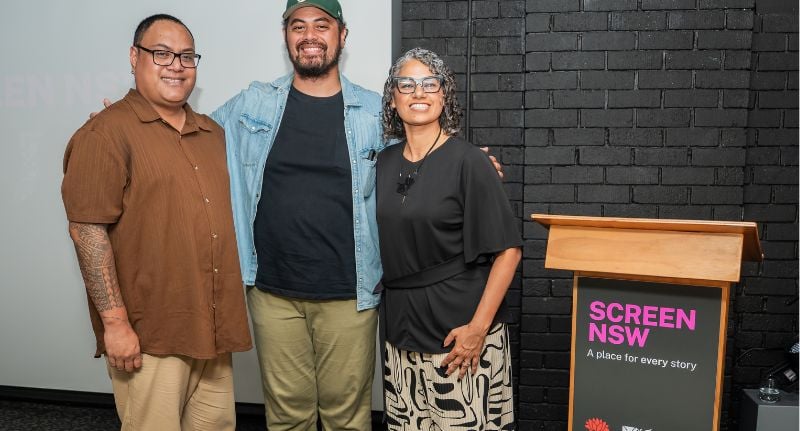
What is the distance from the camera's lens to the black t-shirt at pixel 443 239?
1837mm

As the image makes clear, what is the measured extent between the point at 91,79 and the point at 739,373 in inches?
136

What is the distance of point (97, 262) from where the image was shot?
1.82 meters

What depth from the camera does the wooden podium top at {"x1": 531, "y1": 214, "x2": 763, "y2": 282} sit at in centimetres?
170

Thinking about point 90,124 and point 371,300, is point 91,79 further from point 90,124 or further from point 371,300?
point 371,300

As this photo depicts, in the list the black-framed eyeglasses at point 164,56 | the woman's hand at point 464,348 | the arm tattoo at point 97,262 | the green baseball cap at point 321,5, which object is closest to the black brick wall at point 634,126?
the green baseball cap at point 321,5

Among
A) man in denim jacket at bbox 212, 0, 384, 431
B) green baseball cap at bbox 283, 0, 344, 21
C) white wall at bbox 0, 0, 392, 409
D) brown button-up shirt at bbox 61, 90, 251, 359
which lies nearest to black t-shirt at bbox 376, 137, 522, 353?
man in denim jacket at bbox 212, 0, 384, 431

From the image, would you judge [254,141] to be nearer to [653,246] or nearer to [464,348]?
[464,348]

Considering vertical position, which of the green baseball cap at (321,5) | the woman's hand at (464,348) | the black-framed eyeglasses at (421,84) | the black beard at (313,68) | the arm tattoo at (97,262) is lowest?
the woman's hand at (464,348)

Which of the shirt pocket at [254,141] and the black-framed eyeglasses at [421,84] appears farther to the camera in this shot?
the shirt pocket at [254,141]

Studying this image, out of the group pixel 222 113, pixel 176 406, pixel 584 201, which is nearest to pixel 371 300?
pixel 176 406

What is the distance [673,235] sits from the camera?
177cm

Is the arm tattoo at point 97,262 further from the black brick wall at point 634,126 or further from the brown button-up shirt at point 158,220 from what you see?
the black brick wall at point 634,126

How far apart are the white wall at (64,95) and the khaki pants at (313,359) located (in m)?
0.81

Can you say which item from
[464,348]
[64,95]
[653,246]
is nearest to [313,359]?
[464,348]
